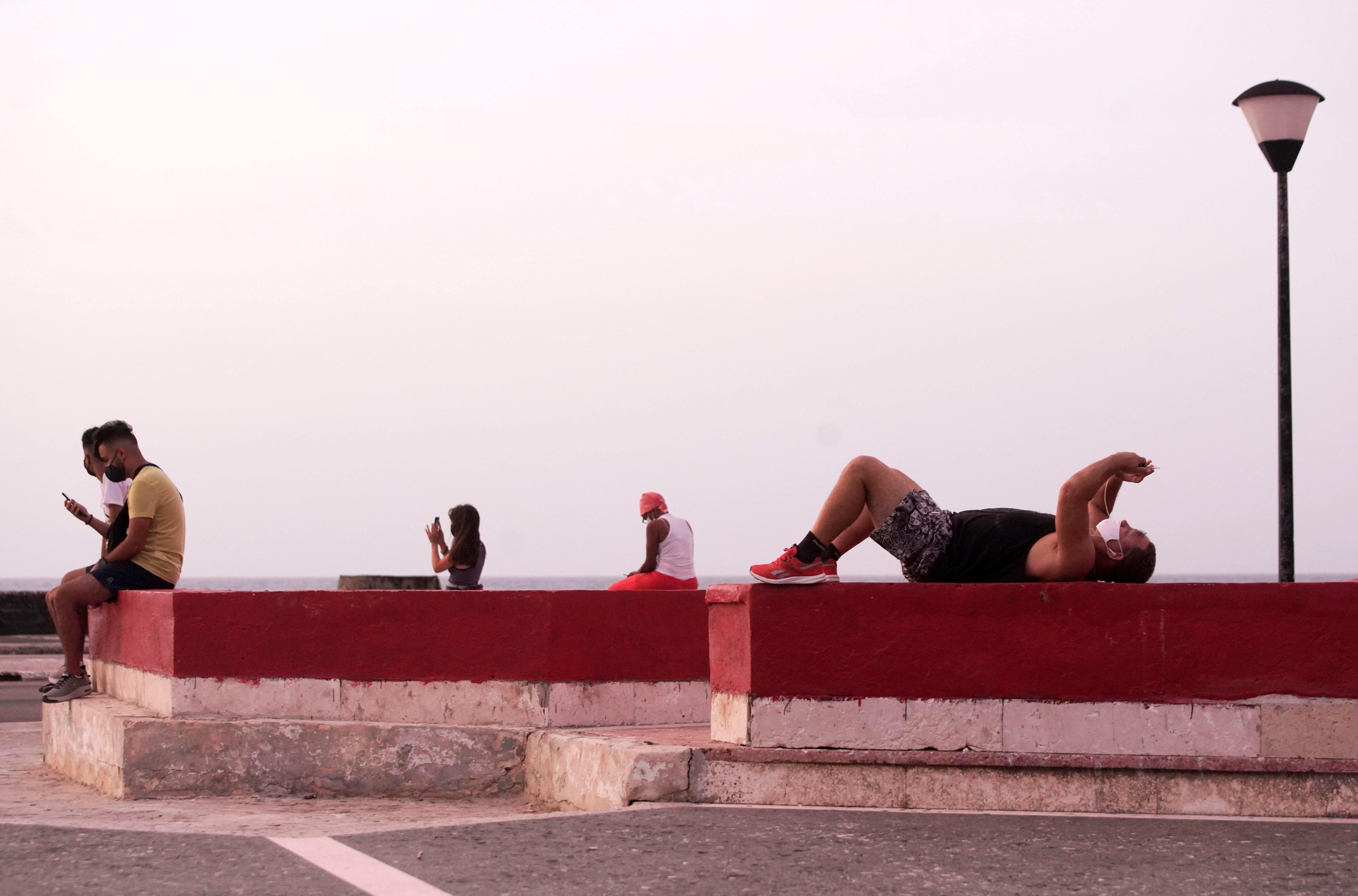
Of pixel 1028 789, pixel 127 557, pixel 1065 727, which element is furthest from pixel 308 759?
pixel 1065 727

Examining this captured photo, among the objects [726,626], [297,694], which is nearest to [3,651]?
[297,694]

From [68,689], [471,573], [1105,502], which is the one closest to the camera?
[1105,502]

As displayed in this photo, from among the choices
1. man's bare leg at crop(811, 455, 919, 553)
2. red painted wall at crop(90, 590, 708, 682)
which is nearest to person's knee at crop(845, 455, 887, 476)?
man's bare leg at crop(811, 455, 919, 553)

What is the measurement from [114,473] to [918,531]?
18.0 ft

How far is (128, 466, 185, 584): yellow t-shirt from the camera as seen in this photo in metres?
8.80

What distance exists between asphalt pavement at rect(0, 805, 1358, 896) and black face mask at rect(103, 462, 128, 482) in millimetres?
3807

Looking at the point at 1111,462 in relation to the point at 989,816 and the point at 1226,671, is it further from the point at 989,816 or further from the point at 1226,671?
the point at 989,816

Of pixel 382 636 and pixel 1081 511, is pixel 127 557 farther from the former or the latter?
pixel 1081 511

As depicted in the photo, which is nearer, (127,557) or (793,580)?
(793,580)

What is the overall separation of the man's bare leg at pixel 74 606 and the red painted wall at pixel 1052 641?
4575 mm

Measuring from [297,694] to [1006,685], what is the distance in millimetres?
3835

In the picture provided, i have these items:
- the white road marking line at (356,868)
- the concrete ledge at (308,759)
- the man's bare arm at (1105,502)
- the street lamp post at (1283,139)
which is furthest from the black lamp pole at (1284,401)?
the white road marking line at (356,868)

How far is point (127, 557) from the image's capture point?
29.1ft

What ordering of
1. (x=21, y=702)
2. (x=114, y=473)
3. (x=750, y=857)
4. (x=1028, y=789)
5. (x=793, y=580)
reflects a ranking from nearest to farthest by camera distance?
(x=750, y=857) < (x=1028, y=789) < (x=793, y=580) < (x=114, y=473) < (x=21, y=702)
